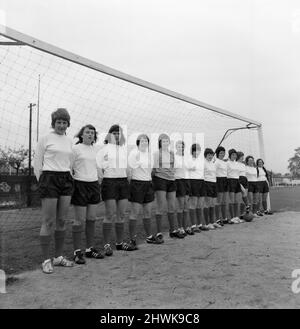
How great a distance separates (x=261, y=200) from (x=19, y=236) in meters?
6.34

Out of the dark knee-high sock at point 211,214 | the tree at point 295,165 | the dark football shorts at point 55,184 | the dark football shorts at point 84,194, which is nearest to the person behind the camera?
the dark football shorts at point 55,184

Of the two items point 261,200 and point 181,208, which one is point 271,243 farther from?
point 261,200

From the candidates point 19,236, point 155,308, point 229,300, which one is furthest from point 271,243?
point 19,236

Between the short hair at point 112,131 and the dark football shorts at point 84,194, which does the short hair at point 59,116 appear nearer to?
the dark football shorts at point 84,194

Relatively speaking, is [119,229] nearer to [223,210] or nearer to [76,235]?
[76,235]

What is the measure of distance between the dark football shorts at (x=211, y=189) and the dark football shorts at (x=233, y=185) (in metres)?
0.91

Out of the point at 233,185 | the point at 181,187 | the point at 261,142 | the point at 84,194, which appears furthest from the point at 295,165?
the point at 84,194

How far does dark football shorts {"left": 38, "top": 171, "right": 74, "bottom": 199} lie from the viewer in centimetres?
386

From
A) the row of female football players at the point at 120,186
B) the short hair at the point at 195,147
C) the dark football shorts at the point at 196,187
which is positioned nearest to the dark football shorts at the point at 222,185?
the row of female football players at the point at 120,186

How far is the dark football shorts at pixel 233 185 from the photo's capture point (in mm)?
7812

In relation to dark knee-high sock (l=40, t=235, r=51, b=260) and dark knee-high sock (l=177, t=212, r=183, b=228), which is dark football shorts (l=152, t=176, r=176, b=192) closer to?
dark knee-high sock (l=177, t=212, r=183, b=228)

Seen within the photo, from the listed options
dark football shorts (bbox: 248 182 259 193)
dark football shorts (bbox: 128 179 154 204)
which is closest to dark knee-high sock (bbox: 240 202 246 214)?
dark football shorts (bbox: 248 182 259 193)

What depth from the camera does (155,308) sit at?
9.29 feet

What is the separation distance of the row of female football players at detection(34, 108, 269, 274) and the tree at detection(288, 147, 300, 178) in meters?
62.8
